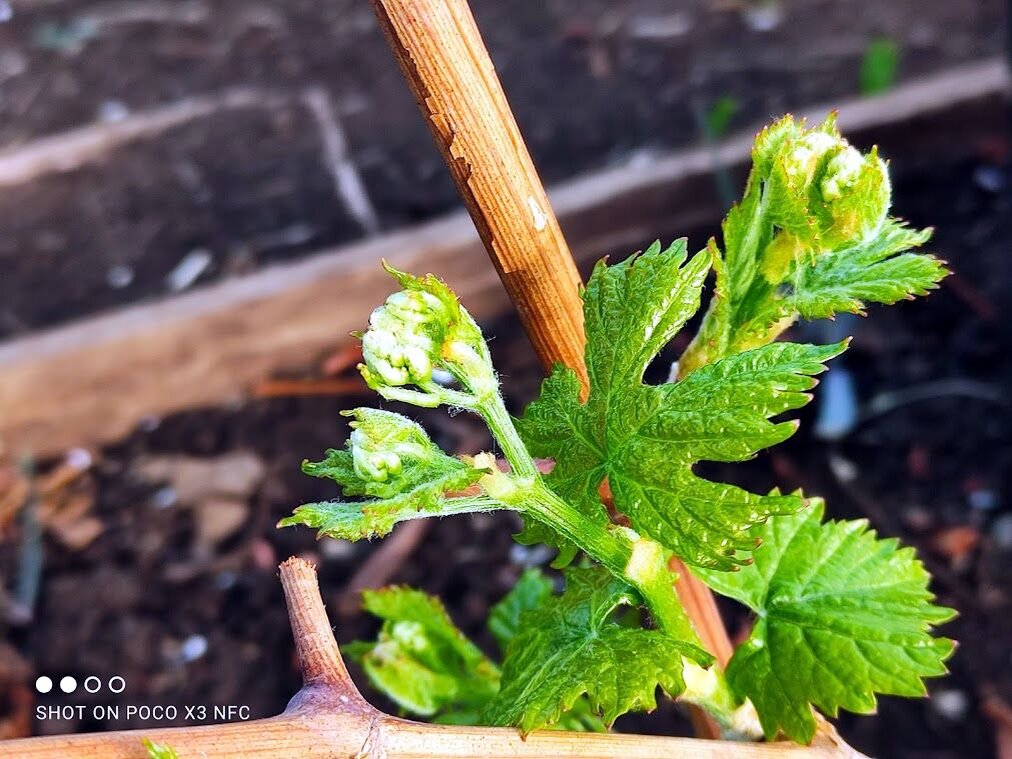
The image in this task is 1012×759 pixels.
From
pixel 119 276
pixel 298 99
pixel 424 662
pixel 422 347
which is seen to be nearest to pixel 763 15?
pixel 298 99

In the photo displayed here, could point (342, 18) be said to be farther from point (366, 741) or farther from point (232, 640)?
point (366, 741)

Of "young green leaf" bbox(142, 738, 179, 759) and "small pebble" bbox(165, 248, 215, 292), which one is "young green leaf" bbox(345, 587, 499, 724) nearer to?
"young green leaf" bbox(142, 738, 179, 759)

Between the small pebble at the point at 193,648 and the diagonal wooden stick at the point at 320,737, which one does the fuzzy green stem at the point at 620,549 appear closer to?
the diagonal wooden stick at the point at 320,737

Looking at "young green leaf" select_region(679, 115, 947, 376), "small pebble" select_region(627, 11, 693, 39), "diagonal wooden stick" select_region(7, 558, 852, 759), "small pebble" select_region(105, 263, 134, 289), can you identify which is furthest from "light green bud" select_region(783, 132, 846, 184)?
"small pebble" select_region(627, 11, 693, 39)

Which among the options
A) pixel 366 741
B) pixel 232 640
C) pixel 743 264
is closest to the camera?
pixel 366 741

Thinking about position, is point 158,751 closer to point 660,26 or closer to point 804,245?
point 804,245

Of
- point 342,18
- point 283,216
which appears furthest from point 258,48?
point 283,216

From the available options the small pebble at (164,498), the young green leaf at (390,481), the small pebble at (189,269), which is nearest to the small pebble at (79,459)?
the small pebble at (164,498)
